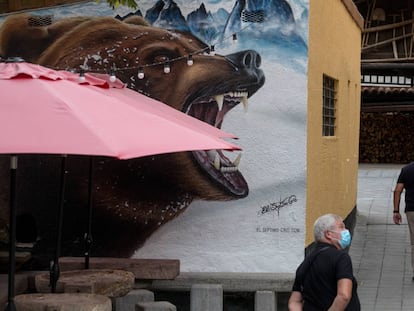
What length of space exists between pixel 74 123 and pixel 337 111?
7.34 metres

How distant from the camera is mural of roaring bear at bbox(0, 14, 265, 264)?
9773 mm

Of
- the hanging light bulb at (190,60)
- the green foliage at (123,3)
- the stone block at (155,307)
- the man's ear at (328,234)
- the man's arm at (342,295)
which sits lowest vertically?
the stone block at (155,307)

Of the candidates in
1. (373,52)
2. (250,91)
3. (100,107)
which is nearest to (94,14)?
(250,91)

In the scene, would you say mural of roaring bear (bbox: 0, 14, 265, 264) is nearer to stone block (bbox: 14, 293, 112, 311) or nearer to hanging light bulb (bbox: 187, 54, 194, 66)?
hanging light bulb (bbox: 187, 54, 194, 66)

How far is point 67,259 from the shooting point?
30.2ft

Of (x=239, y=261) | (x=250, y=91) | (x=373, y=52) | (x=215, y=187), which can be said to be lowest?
(x=239, y=261)

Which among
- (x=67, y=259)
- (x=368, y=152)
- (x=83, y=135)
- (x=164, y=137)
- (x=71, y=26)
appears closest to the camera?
(x=83, y=135)

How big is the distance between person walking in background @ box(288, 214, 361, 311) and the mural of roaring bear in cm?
320

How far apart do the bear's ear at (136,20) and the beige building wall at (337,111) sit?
1.66 metres

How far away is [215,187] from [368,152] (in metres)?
21.7

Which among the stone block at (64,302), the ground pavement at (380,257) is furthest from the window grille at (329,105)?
the stone block at (64,302)

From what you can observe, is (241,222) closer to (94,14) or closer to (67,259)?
(67,259)

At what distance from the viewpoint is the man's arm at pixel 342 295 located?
6.29 metres
